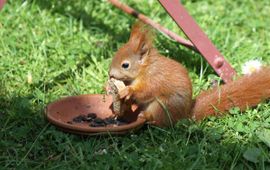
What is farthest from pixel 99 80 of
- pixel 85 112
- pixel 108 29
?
pixel 108 29

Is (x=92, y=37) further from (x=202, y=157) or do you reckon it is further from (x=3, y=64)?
(x=202, y=157)

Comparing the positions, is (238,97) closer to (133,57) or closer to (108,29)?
(133,57)

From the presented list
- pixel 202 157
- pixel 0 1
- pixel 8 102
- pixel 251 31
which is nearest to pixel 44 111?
pixel 8 102

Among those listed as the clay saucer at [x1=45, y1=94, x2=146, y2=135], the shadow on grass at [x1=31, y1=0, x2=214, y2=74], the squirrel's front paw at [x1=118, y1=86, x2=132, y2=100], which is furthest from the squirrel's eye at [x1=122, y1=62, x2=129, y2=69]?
the shadow on grass at [x1=31, y1=0, x2=214, y2=74]

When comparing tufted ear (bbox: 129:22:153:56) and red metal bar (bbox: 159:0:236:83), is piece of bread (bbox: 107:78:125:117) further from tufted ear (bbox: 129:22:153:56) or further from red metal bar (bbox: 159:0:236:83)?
red metal bar (bbox: 159:0:236:83)

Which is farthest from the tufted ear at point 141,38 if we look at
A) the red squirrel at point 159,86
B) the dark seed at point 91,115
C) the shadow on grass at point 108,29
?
the shadow on grass at point 108,29

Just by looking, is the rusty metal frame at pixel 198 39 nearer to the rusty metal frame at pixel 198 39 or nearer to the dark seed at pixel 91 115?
the rusty metal frame at pixel 198 39
